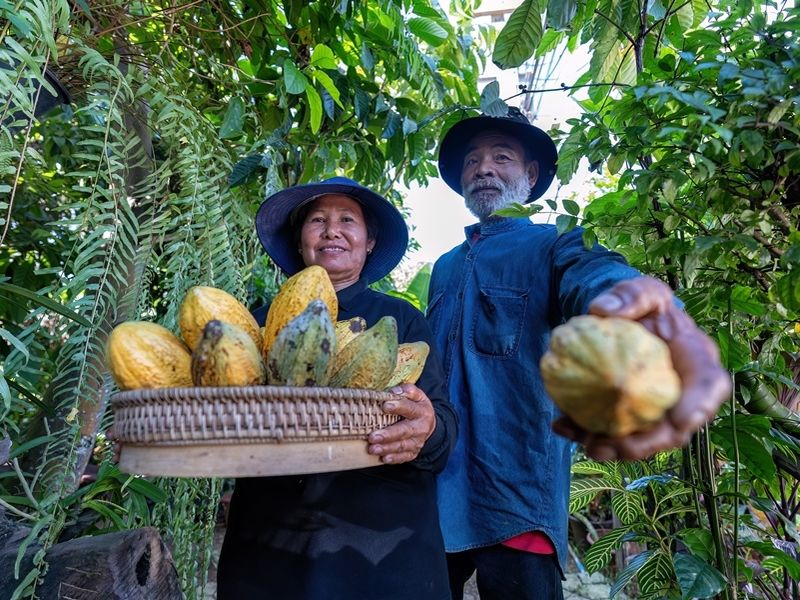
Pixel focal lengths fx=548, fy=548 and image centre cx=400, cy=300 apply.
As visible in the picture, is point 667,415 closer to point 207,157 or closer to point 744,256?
point 744,256

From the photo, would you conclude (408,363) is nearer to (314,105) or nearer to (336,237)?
(336,237)

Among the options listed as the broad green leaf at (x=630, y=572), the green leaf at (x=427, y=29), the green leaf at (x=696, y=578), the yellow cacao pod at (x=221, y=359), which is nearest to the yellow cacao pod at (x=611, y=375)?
the yellow cacao pod at (x=221, y=359)

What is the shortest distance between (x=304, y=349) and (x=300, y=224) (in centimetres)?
91

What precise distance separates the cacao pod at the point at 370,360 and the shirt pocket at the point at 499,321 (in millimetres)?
755

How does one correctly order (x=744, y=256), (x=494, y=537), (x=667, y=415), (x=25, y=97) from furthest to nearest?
(x=494, y=537) → (x=744, y=256) → (x=25, y=97) → (x=667, y=415)

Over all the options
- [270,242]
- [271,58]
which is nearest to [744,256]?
[270,242]

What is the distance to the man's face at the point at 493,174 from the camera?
1.88m

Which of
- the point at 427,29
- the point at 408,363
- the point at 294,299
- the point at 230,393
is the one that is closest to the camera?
the point at 230,393

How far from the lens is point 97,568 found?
1.15 meters

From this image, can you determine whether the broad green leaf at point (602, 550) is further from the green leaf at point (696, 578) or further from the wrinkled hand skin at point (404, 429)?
the wrinkled hand skin at point (404, 429)

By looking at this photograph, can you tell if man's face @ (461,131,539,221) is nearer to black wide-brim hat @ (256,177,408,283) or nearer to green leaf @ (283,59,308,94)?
black wide-brim hat @ (256,177,408,283)

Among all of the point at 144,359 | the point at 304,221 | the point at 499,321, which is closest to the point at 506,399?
the point at 499,321

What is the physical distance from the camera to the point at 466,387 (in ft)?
5.53

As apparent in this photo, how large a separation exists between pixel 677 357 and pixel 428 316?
1363mm
